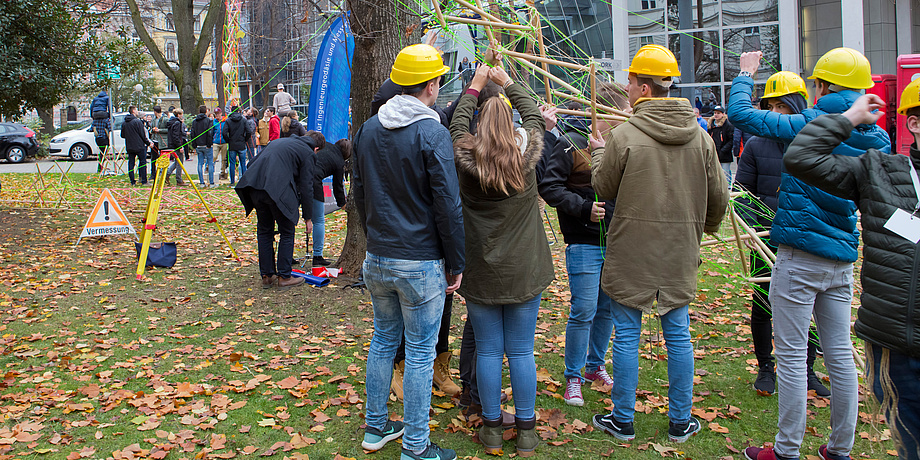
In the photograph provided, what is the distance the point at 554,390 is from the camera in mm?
4531

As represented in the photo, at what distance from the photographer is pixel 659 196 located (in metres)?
3.44

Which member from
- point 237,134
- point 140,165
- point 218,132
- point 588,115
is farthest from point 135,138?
point 588,115

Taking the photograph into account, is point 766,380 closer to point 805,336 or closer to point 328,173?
point 805,336

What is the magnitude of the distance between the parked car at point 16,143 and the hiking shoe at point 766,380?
27.3 m

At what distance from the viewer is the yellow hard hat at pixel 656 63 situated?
3447 mm

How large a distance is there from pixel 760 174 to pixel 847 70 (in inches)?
58.6

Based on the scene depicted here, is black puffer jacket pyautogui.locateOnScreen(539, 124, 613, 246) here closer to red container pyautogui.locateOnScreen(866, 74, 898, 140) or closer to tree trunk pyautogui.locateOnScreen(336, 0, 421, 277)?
tree trunk pyautogui.locateOnScreen(336, 0, 421, 277)

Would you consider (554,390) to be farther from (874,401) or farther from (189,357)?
(189,357)

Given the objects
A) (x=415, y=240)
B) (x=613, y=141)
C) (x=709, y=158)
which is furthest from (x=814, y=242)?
(x=415, y=240)

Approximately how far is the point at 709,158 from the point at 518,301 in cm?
121

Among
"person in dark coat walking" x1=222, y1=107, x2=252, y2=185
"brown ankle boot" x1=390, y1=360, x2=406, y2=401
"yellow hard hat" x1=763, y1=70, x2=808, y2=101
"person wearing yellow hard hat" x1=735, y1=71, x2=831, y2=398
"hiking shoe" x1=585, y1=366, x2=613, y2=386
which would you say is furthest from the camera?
"person in dark coat walking" x1=222, y1=107, x2=252, y2=185

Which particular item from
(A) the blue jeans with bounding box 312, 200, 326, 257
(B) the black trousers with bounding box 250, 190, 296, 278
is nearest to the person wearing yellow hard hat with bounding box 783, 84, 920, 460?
(B) the black trousers with bounding box 250, 190, 296, 278

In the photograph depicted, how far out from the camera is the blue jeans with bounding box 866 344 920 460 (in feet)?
7.89

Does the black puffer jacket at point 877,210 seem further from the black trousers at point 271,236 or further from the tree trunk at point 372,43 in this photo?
the black trousers at point 271,236
